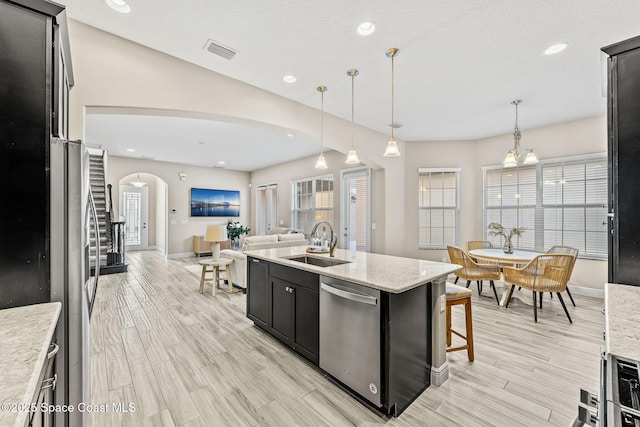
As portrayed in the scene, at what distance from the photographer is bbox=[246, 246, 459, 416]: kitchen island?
1796 mm

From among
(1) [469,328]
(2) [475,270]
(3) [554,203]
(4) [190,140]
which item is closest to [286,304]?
(1) [469,328]

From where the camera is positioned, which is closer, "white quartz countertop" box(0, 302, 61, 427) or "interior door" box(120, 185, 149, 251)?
"white quartz countertop" box(0, 302, 61, 427)

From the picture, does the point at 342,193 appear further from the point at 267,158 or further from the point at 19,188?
the point at 19,188

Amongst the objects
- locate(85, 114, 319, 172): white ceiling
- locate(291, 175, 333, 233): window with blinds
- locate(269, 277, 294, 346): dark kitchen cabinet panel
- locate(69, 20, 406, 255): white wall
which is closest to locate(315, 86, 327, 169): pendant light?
locate(69, 20, 406, 255): white wall

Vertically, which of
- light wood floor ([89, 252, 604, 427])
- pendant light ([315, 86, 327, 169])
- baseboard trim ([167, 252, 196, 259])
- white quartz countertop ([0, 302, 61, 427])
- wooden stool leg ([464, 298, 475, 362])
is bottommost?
light wood floor ([89, 252, 604, 427])

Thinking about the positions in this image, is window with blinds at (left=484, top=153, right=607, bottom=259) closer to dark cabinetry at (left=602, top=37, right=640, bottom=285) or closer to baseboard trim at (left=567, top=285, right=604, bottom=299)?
baseboard trim at (left=567, top=285, right=604, bottom=299)

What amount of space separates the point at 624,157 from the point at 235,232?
8.21 metres

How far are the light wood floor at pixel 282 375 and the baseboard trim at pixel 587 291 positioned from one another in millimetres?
712

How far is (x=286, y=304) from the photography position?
262 cm

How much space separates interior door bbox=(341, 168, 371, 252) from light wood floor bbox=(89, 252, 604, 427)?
9.10 ft

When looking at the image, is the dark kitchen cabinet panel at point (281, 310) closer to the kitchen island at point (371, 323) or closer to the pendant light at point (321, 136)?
the kitchen island at point (371, 323)

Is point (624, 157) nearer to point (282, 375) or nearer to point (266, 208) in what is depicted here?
point (282, 375)

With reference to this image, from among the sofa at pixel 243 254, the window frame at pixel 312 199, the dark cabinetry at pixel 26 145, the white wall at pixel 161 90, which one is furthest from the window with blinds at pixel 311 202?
the dark cabinetry at pixel 26 145

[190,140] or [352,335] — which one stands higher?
[190,140]
